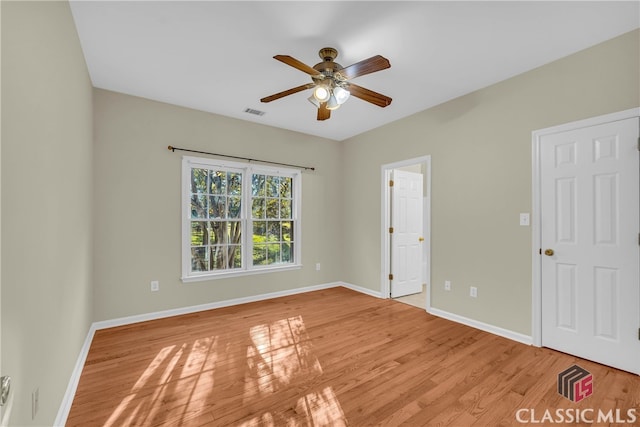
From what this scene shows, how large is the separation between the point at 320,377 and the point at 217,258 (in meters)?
2.48

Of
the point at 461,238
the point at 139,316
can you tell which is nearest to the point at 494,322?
the point at 461,238

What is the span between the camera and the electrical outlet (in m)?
1.33

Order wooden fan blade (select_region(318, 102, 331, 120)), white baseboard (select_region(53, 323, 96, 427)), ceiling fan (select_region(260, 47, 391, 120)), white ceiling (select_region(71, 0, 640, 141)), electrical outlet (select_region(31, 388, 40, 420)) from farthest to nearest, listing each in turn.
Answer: wooden fan blade (select_region(318, 102, 331, 120)) → ceiling fan (select_region(260, 47, 391, 120)) → white ceiling (select_region(71, 0, 640, 141)) → white baseboard (select_region(53, 323, 96, 427)) → electrical outlet (select_region(31, 388, 40, 420))

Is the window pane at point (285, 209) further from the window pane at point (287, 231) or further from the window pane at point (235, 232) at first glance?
the window pane at point (235, 232)

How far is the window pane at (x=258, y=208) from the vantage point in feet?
14.8

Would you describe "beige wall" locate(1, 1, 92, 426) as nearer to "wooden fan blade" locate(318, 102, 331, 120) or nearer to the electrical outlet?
the electrical outlet

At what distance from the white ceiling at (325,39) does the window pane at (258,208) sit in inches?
65.0

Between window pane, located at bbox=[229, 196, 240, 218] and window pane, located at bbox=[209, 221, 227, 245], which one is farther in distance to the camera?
window pane, located at bbox=[229, 196, 240, 218]

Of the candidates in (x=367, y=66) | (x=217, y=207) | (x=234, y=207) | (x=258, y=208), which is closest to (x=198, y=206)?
(x=217, y=207)

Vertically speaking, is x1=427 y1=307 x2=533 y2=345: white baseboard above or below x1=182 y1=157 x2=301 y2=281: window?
below

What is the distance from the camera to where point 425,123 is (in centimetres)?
401

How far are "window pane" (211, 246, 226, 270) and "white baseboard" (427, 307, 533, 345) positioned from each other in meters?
2.96

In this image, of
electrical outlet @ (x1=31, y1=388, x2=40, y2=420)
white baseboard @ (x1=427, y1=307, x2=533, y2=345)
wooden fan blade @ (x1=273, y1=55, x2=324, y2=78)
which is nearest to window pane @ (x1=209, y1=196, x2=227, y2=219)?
wooden fan blade @ (x1=273, y1=55, x2=324, y2=78)

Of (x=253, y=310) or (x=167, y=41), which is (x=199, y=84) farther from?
(x=253, y=310)
